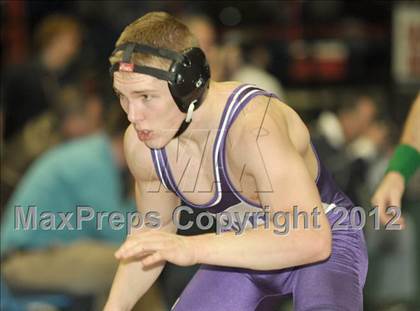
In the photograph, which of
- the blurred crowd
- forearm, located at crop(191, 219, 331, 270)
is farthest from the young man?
the blurred crowd

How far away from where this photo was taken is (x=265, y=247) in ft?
8.00

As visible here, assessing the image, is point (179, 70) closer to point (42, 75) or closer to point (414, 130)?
point (414, 130)

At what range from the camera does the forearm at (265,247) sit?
2.40 meters

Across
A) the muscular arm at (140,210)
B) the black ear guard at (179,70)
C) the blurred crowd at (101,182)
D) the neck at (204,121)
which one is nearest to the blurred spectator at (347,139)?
the blurred crowd at (101,182)

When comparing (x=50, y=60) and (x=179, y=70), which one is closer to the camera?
(x=179, y=70)

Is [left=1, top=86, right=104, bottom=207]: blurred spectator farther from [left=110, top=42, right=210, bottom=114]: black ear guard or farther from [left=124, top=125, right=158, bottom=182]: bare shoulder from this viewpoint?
[left=110, top=42, right=210, bottom=114]: black ear guard

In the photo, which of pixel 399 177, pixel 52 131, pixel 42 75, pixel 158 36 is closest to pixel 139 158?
pixel 158 36

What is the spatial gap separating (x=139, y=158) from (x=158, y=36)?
0.39 m

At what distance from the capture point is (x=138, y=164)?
284 cm

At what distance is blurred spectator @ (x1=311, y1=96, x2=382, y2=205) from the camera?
3.92 metres

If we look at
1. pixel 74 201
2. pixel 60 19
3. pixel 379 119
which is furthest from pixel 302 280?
pixel 60 19

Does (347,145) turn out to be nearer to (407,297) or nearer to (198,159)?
(407,297)

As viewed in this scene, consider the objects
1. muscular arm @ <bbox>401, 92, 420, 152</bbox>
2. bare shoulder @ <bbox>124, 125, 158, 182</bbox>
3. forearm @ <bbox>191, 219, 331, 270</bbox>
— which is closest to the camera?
forearm @ <bbox>191, 219, 331, 270</bbox>

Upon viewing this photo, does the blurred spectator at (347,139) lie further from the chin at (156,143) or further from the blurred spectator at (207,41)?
the chin at (156,143)
